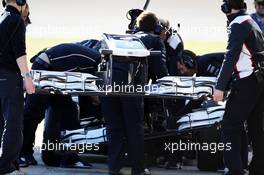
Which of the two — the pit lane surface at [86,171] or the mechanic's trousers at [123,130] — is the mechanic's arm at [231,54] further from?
the pit lane surface at [86,171]

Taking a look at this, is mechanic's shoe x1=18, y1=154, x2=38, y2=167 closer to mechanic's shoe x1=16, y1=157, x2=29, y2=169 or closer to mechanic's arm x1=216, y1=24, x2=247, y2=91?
mechanic's shoe x1=16, y1=157, x2=29, y2=169

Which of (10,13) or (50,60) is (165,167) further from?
(10,13)

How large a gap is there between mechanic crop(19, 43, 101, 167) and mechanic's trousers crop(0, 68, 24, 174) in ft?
2.57

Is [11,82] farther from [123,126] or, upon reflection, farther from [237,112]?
[237,112]

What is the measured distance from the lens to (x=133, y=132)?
281 inches

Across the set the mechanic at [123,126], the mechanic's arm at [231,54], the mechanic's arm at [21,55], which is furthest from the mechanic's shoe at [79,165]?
the mechanic's arm at [231,54]

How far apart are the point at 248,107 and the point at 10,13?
90.7 inches

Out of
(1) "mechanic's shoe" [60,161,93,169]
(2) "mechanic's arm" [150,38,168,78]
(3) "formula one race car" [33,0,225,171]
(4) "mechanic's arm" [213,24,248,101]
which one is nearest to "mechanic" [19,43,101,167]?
(3) "formula one race car" [33,0,225,171]

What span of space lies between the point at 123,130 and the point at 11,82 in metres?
1.16

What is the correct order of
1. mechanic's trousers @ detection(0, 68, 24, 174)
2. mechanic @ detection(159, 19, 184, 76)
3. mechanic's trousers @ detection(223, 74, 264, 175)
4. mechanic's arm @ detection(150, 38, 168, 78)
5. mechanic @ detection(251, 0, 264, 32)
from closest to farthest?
mechanic's trousers @ detection(223, 74, 264, 175)
mechanic's trousers @ detection(0, 68, 24, 174)
mechanic's arm @ detection(150, 38, 168, 78)
mechanic @ detection(159, 19, 184, 76)
mechanic @ detection(251, 0, 264, 32)

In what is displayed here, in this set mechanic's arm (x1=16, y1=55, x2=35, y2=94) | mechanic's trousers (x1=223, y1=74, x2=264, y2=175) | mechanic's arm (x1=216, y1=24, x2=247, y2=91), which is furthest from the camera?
mechanic's arm (x1=16, y1=55, x2=35, y2=94)

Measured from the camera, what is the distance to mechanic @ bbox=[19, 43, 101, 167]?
7.67m

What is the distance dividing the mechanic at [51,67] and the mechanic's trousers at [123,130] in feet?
1.97

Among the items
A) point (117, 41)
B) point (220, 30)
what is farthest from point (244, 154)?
point (220, 30)
